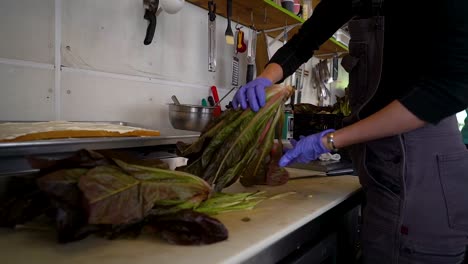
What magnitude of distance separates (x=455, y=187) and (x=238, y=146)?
635 millimetres

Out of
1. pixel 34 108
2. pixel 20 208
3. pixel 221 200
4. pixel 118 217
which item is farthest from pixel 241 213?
pixel 34 108

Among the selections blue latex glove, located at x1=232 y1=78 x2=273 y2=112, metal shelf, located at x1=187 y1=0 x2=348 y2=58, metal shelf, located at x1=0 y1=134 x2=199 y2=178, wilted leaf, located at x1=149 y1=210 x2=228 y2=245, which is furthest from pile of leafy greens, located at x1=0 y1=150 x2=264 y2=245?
metal shelf, located at x1=187 y1=0 x2=348 y2=58

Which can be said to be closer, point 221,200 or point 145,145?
point 221,200

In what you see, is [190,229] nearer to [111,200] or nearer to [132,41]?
[111,200]

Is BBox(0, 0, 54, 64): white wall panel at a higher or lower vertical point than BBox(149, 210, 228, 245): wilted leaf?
higher

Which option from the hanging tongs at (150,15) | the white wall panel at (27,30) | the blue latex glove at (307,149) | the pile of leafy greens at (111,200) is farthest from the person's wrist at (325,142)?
the white wall panel at (27,30)

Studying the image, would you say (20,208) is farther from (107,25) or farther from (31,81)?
(107,25)

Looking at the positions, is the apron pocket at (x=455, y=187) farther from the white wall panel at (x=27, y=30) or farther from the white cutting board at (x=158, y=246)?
the white wall panel at (x=27, y=30)

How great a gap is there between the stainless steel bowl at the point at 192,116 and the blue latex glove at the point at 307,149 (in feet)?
1.60

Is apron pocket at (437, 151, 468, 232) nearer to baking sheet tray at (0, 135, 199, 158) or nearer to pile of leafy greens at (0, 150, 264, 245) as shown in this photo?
pile of leafy greens at (0, 150, 264, 245)

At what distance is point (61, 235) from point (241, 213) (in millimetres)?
395

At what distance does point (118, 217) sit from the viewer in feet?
1.70

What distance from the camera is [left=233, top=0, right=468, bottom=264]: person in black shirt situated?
0.76 m

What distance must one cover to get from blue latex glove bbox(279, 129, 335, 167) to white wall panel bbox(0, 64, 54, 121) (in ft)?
2.95
